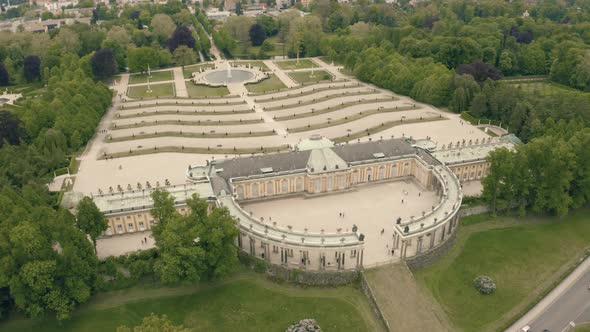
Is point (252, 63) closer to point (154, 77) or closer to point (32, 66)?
point (154, 77)

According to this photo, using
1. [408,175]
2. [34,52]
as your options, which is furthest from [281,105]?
[34,52]

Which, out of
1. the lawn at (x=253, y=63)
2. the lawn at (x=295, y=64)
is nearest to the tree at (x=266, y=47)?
the lawn at (x=253, y=63)

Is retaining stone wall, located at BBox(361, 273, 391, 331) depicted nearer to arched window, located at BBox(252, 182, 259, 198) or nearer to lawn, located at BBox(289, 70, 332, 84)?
arched window, located at BBox(252, 182, 259, 198)

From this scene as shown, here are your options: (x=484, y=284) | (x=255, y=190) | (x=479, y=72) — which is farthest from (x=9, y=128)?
(x=479, y=72)

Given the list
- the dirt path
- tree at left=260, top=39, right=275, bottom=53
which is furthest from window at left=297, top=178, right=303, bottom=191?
tree at left=260, top=39, right=275, bottom=53

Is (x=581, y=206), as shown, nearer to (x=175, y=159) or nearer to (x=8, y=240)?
(x=175, y=159)

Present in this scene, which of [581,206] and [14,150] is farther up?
[14,150]
